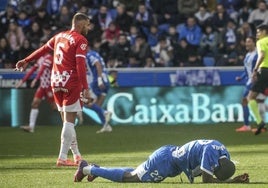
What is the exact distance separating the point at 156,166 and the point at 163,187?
25 centimetres

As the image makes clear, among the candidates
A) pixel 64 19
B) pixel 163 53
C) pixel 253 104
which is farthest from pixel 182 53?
pixel 253 104

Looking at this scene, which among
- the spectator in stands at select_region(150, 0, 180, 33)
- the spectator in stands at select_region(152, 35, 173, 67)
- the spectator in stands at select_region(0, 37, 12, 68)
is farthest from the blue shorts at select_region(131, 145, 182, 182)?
the spectator in stands at select_region(150, 0, 180, 33)

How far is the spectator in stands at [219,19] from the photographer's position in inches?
1057

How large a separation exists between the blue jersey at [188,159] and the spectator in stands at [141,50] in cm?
1573

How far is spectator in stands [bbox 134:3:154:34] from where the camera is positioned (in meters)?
27.3

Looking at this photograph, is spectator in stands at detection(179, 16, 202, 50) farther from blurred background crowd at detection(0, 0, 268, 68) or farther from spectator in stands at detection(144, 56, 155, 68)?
spectator in stands at detection(144, 56, 155, 68)

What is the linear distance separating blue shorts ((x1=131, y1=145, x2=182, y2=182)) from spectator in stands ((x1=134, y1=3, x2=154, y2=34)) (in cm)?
1721

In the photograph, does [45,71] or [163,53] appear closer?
[45,71]

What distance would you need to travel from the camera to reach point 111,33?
27.0 m

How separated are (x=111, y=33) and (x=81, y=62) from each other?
566 inches

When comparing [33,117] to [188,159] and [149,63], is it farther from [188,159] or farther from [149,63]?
[188,159]

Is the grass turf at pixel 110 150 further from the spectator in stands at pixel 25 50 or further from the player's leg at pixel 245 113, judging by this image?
the spectator in stands at pixel 25 50

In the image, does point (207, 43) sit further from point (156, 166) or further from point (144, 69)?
point (156, 166)

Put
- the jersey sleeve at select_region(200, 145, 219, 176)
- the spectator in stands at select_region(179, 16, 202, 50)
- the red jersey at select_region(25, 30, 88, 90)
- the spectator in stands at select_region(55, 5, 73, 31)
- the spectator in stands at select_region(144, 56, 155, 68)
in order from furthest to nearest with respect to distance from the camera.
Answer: the spectator in stands at select_region(55, 5, 73, 31), the spectator in stands at select_region(179, 16, 202, 50), the spectator in stands at select_region(144, 56, 155, 68), the red jersey at select_region(25, 30, 88, 90), the jersey sleeve at select_region(200, 145, 219, 176)
